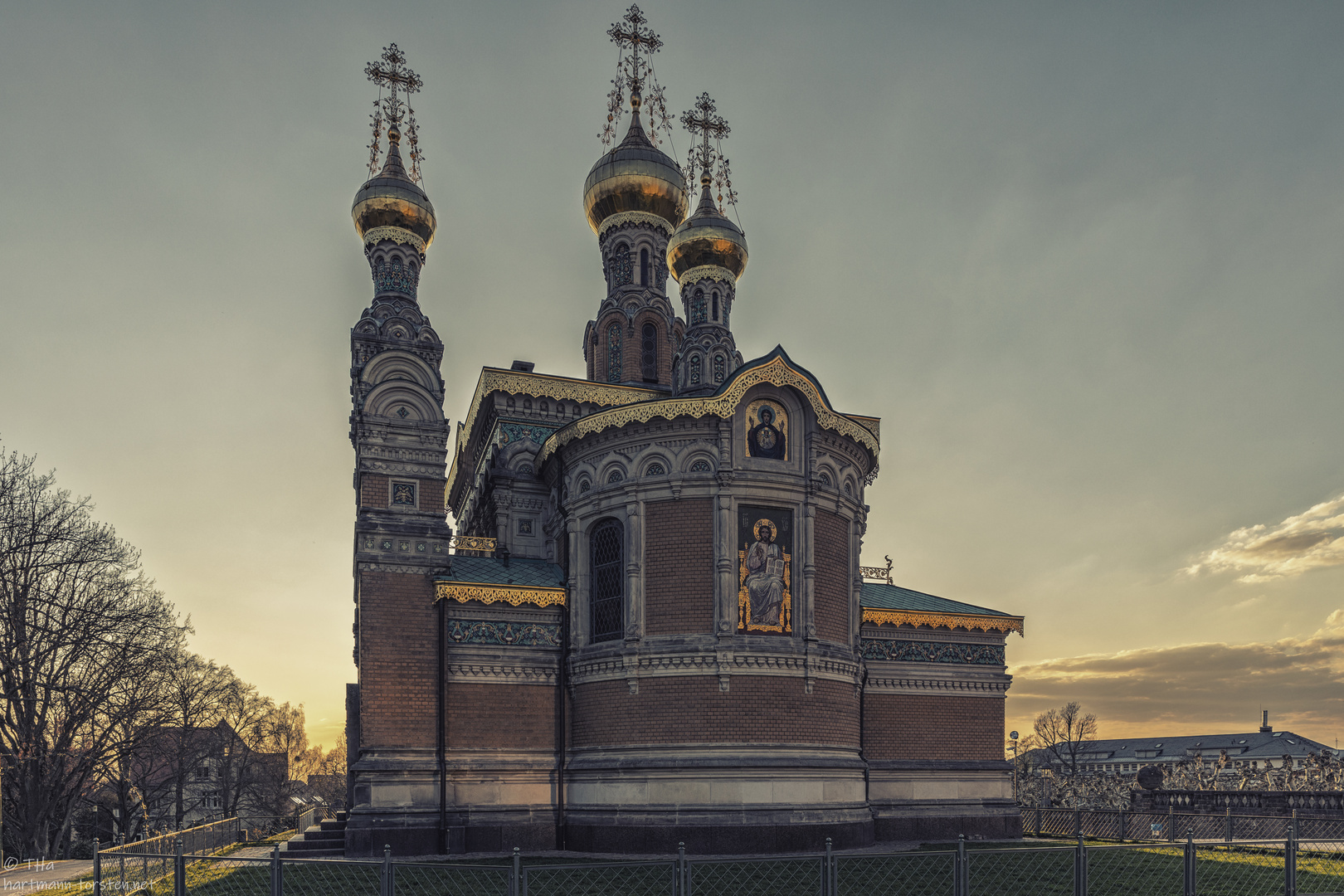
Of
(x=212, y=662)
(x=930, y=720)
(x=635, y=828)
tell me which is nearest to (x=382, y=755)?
(x=635, y=828)

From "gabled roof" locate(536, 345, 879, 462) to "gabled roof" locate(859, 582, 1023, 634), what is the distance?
3864mm

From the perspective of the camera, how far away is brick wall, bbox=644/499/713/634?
17.4m

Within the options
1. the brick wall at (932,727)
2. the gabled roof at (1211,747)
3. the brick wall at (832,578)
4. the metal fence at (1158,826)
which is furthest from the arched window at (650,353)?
the gabled roof at (1211,747)

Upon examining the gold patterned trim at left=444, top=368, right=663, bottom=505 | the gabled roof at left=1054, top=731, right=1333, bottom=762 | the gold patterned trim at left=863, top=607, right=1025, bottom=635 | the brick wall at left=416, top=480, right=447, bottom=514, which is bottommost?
the gabled roof at left=1054, top=731, right=1333, bottom=762

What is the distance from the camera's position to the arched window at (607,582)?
59.9 ft

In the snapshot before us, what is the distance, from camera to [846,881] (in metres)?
13.2

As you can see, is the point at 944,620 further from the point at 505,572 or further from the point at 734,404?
the point at 505,572

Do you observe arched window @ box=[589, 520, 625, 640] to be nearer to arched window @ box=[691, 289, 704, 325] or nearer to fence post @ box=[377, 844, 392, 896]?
arched window @ box=[691, 289, 704, 325]

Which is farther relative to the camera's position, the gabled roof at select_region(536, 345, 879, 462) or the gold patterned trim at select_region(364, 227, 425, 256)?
the gold patterned trim at select_region(364, 227, 425, 256)

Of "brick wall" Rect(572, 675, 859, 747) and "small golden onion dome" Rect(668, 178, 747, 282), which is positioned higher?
"small golden onion dome" Rect(668, 178, 747, 282)

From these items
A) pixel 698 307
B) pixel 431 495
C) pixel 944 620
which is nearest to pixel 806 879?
pixel 944 620

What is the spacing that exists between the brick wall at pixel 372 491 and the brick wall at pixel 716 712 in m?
5.28

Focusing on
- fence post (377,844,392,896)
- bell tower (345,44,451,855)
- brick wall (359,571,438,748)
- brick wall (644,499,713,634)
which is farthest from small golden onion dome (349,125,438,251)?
fence post (377,844,392,896)

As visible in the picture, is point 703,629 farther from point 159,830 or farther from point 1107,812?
point 159,830
